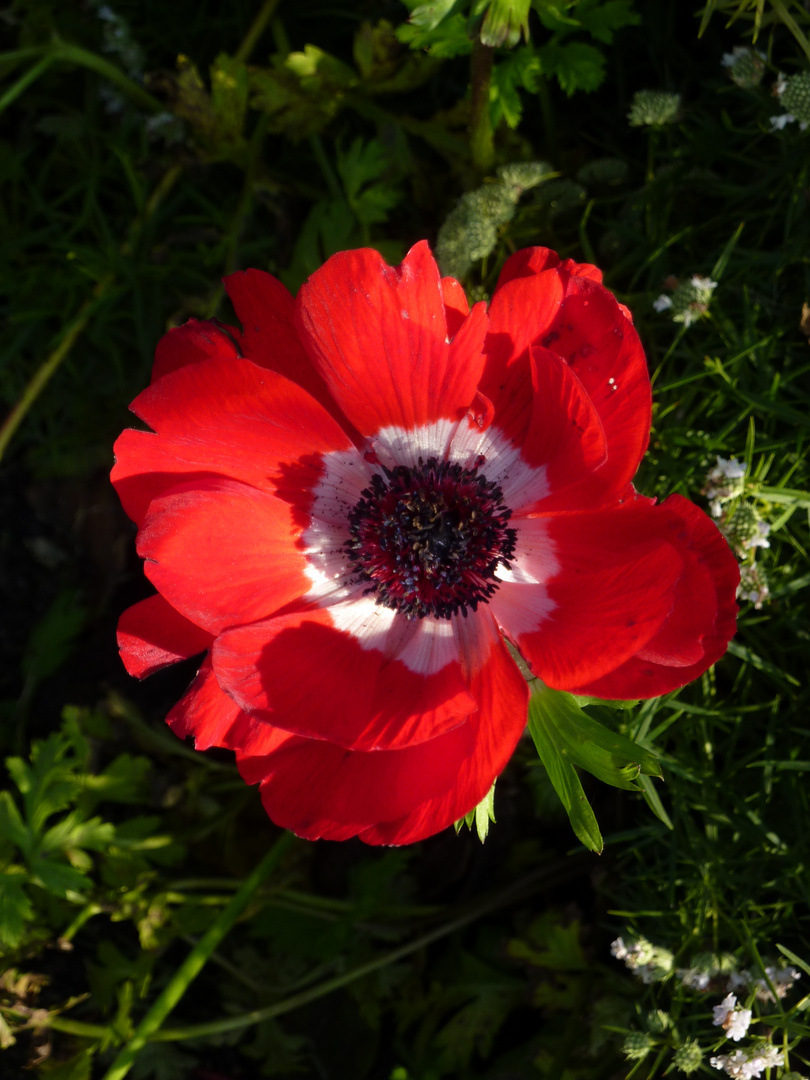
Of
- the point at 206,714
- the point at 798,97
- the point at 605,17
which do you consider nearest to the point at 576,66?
the point at 605,17

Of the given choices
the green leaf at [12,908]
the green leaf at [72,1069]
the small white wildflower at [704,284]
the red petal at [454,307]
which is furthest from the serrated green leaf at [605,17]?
the green leaf at [72,1069]

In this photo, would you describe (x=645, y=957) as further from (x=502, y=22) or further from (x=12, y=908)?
(x=502, y=22)

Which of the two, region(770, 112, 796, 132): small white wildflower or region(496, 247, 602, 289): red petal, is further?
region(770, 112, 796, 132): small white wildflower

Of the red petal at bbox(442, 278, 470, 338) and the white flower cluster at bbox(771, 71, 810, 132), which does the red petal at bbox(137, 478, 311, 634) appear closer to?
the red petal at bbox(442, 278, 470, 338)

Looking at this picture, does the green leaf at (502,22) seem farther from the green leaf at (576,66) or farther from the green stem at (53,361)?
the green stem at (53,361)

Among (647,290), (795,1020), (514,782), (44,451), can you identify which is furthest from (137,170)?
(795,1020)

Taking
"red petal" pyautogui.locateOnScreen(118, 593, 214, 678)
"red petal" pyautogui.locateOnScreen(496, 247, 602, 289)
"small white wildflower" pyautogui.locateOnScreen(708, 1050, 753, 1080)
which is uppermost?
"red petal" pyautogui.locateOnScreen(496, 247, 602, 289)

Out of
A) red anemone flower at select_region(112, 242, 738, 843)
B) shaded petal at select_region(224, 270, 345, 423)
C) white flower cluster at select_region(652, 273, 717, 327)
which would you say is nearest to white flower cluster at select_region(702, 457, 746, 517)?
white flower cluster at select_region(652, 273, 717, 327)
